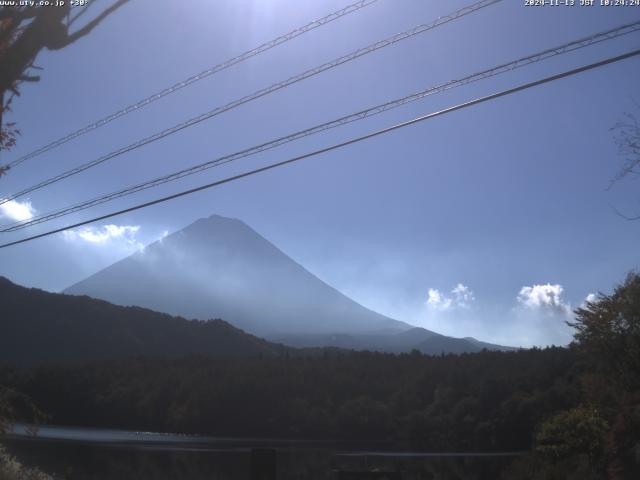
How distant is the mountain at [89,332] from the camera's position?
77562mm

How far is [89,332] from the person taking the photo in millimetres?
86688

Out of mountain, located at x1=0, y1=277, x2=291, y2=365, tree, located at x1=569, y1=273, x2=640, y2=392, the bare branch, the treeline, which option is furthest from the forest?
the bare branch

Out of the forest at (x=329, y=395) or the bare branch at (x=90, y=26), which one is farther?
the forest at (x=329, y=395)

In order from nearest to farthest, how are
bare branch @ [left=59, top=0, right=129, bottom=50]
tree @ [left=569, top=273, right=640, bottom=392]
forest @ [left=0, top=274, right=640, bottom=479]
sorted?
bare branch @ [left=59, top=0, right=129, bottom=50], tree @ [left=569, top=273, right=640, bottom=392], forest @ [left=0, top=274, right=640, bottom=479]

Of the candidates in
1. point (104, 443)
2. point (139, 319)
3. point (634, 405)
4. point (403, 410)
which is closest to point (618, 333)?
point (634, 405)

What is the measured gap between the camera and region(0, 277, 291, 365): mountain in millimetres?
77562

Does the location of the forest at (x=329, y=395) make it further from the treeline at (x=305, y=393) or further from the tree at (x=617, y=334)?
the tree at (x=617, y=334)

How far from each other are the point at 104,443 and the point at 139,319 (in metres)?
43.2

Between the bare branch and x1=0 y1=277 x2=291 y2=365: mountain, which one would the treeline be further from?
the bare branch

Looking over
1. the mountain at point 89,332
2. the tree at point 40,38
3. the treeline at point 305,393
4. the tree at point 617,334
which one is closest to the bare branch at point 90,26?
the tree at point 40,38

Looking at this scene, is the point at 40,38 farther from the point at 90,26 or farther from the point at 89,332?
the point at 89,332

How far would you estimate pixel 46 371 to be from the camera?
6844cm

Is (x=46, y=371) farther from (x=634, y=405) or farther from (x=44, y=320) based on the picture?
(x=634, y=405)

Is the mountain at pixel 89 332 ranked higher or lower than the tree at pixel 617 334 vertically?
higher
